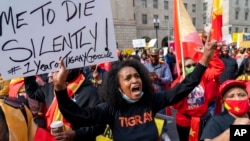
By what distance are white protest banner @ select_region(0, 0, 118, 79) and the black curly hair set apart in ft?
0.69

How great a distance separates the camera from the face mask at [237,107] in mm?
2301

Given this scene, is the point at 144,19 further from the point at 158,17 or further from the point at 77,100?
the point at 77,100

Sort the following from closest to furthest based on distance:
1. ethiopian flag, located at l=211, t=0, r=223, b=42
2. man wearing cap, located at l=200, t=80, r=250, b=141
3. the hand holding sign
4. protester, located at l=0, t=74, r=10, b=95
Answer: the hand holding sign
man wearing cap, located at l=200, t=80, r=250, b=141
protester, located at l=0, t=74, r=10, b=95
ethiopian flag, located at l=211, t=0, r=223, b=42

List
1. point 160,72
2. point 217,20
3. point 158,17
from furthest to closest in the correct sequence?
point 158,17 → point 160,72 → point 217,20

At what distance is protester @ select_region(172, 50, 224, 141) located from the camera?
3.64 meters

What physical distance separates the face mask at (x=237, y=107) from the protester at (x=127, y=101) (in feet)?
1.00

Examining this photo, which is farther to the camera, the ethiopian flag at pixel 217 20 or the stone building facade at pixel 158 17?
the stone building facade at pixel 158 17

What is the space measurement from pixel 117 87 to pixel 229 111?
85cm

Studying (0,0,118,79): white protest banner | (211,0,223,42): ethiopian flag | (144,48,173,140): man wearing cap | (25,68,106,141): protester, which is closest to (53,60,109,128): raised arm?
(0,0,118,79): white protest banner

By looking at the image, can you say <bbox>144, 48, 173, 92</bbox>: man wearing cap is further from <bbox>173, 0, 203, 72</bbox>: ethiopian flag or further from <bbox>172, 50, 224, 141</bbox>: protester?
<bbox>172, 50, 224, 141</bbox>: protester

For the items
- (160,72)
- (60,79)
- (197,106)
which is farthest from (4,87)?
(160,72)

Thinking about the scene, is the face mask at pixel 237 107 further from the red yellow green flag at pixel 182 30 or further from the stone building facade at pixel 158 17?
the stone building facade at pixel 158 17

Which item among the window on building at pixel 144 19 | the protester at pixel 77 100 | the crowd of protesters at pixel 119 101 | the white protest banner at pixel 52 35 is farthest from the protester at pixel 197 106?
the window on building at pixel 144 19

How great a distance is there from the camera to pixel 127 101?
2.23 m
